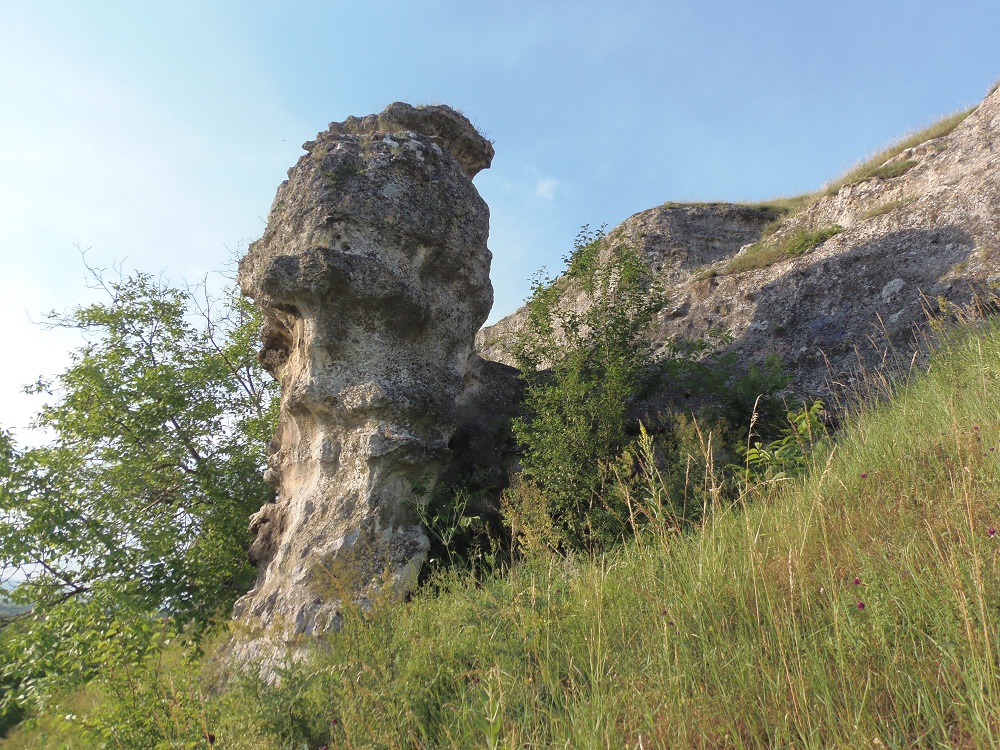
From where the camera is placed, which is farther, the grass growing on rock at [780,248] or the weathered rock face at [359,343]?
the grass growing on rock at [780,248]

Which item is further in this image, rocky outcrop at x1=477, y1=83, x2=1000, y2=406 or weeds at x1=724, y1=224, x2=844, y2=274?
weeds at x1=724, y1=224, x2=844, y2=274

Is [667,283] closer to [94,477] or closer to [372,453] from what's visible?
[372,453]

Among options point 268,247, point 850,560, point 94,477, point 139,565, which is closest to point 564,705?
point 850,560

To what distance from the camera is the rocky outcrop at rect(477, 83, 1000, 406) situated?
781 cm

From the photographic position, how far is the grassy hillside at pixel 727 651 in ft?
6.63

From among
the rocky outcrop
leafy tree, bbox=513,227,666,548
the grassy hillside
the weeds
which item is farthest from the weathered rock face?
the weeds

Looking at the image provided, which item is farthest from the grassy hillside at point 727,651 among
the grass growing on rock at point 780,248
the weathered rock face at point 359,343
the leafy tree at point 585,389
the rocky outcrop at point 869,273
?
the grass growing on rock at point 780,248

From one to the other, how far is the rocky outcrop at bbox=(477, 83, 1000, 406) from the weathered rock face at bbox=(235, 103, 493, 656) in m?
2.76

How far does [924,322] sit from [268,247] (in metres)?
8.46

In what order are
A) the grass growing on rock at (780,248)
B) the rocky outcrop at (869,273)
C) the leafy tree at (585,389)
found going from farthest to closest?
the grass growing on rock at (780,248) → the rocky outcrop at (869,273) → the leafy tree at (585,389)

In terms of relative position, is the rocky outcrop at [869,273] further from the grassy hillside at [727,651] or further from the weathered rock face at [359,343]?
the grassy hillside at [727,651]

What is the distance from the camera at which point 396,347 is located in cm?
753

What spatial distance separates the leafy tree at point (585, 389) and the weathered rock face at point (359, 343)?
105cm

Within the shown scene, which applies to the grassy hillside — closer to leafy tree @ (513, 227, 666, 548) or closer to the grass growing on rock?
leafy tree @ (513, 227, 666, 548)
